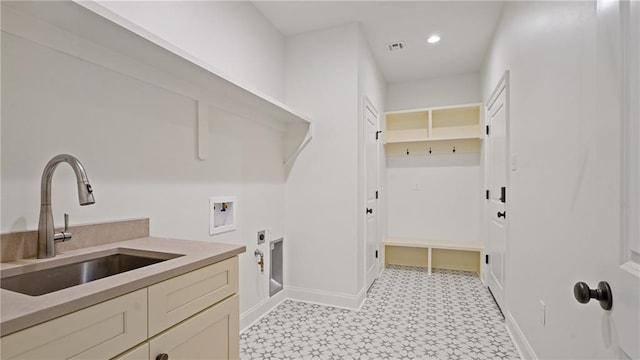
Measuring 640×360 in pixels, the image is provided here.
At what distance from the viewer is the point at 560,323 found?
56.3 inches

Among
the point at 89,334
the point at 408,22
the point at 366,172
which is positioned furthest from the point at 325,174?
the point at 89,334

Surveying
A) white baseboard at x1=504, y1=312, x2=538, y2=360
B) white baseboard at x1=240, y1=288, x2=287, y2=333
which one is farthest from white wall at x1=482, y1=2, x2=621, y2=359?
white baseboard at x1=240, y1=288, x2=287, y2=333

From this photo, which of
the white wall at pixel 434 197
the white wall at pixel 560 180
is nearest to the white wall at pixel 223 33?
the white wall at pixel 560 180

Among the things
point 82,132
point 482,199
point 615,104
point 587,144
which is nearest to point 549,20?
point 587,144

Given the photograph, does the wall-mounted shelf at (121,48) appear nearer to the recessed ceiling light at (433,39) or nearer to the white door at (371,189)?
the white door at (371,189)

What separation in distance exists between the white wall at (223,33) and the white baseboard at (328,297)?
74.2 inches

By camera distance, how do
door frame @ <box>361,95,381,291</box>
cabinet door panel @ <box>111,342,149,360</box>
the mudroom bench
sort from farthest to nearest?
the mudroom bench < door frame @ <box>361,95,381,291</box> < cabinet door panel @ <box>111,342,149,360</box>

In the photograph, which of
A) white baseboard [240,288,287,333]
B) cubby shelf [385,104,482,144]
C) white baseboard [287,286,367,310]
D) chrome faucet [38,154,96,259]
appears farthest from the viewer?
cubby shelf [385,104,482,144]

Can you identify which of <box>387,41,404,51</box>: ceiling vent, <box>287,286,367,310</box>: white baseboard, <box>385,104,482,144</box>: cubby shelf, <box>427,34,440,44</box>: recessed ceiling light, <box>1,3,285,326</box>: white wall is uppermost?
<box>427,34,440,44</box>: recessed ceiling light

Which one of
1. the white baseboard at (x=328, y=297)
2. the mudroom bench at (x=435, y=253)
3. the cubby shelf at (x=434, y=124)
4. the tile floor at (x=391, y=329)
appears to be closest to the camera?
the tile floor at (x=391, y=329)

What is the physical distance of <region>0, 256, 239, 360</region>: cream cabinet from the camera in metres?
0.69

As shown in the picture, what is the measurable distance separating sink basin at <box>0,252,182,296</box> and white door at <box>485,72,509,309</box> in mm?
2508

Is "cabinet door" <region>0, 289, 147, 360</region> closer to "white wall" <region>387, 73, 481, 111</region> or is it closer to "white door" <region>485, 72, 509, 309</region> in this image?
"white door" <region>485, 72, 509, 309</region>

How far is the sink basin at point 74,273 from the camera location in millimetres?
992
